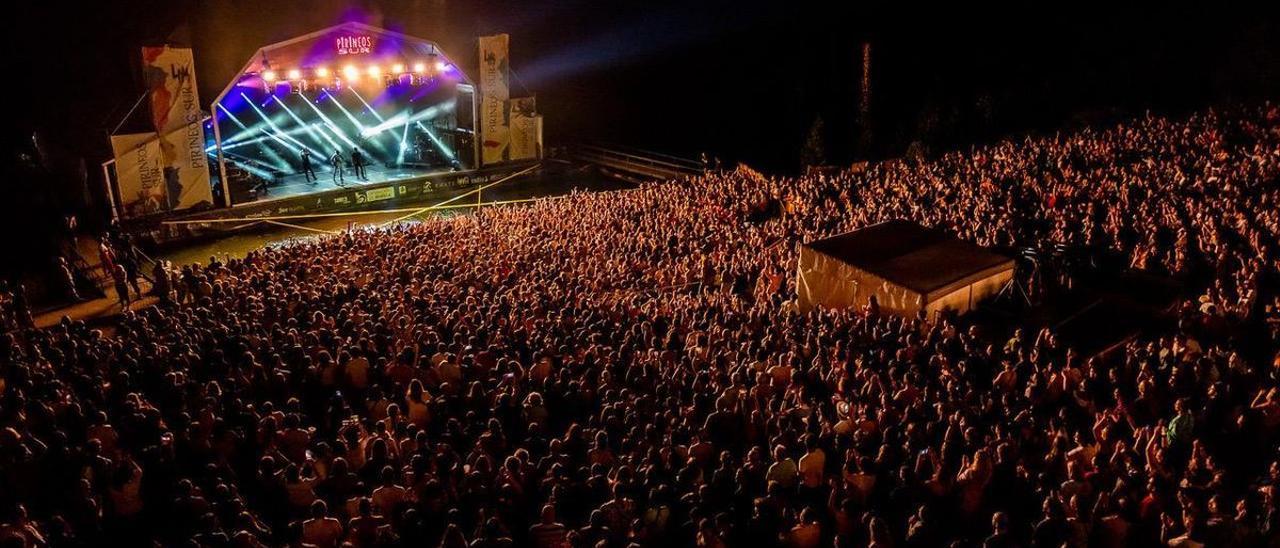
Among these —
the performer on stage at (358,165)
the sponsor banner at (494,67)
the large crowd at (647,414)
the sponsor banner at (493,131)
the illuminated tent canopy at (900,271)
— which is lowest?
the large crowd at (647,414)

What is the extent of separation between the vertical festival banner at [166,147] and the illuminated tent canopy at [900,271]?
49.7 ft

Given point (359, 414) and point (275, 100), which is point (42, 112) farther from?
point (359, 414)

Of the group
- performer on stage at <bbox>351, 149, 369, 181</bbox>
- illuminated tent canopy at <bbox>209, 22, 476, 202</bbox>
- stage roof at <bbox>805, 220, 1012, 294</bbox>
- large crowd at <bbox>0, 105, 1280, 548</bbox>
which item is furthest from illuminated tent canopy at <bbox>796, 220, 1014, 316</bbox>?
performer on stage at <bbox>351, 149, 369, 181</bbox>

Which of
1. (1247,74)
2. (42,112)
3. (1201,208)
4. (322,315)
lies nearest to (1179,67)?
(1247,74)

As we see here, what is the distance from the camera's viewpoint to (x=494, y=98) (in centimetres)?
2384

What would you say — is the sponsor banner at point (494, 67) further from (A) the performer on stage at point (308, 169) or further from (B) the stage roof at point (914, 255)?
(B) the stage roof at point (914, 255)

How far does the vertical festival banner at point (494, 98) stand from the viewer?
23.2 meters

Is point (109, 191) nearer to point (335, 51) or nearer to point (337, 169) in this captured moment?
point (337, 169)

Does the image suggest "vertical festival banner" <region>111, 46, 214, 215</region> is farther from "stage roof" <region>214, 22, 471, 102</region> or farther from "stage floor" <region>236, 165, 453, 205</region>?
"stage floor" <region>236, 165, 453, 205</region>

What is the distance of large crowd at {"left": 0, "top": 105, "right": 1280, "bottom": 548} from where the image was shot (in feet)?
17.5

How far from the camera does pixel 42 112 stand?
2028cm

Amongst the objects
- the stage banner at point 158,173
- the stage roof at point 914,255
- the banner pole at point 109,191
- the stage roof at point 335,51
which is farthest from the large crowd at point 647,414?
the stage roof at point 335,51

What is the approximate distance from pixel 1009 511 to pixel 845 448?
3.88ft

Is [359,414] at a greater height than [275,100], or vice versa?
[275,100]
